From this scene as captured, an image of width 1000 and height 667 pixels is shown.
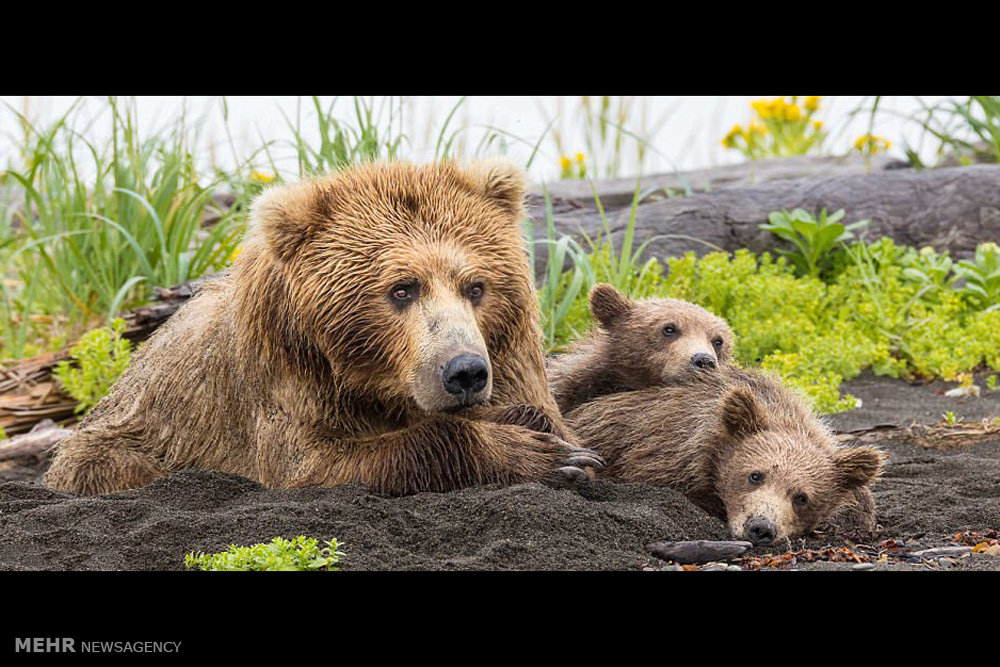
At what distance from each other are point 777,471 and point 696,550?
890 mm

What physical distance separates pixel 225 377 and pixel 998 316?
6228mm

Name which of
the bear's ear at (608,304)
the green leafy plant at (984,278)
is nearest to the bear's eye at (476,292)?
the bear's ear at (608,304)

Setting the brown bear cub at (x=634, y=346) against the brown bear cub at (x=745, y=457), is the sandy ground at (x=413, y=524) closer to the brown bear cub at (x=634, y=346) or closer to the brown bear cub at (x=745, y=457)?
the brown bear cub at (x=745, y=457)

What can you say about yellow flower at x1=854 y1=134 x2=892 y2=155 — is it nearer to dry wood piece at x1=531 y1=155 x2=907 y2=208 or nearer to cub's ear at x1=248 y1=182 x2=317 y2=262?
dry wood piece at x1=531 y1=155 x2=907 y2=208

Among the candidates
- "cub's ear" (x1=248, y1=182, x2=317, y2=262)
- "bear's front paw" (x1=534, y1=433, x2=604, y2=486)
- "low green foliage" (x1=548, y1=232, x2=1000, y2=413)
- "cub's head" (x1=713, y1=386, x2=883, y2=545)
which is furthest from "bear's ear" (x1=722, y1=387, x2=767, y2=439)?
"low green foliage" (x1=548, y1=232, x2=1000, y2=413)

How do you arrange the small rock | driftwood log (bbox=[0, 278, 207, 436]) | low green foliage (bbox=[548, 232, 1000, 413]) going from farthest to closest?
low green foliage (bbox=[548, 232, 1000, 413])
driftwood log (bbox=[0, 278, 207, 436])
the small rock

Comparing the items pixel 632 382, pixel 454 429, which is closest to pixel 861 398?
pixel 632 382

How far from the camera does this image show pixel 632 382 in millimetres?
6672

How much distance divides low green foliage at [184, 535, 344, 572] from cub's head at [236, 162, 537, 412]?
98cm

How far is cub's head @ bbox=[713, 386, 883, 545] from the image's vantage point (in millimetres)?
4941

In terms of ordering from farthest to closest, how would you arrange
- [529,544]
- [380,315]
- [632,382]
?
[632,382] < [380,315] < [529,544]

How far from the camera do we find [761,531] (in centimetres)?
473

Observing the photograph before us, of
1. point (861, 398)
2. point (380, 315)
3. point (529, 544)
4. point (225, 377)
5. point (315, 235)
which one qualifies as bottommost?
point (861, 398)
